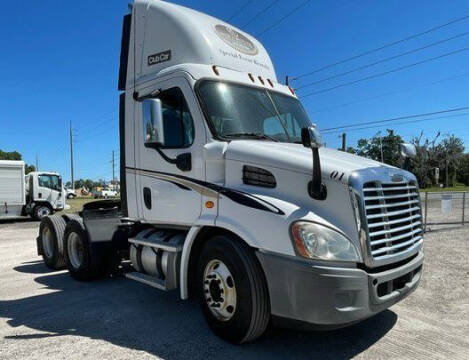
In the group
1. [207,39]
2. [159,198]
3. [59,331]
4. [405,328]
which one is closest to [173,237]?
[159,198]

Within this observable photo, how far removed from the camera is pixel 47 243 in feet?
24.1

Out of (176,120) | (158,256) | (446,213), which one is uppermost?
(176,120)

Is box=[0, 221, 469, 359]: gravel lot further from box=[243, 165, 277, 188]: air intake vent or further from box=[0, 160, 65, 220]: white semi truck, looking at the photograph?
box=[0, 160, 65, 220]: white semi truck

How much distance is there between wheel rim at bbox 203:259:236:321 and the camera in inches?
142

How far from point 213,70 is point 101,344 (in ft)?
10.4

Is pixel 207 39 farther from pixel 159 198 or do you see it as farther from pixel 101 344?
pixel 101 344

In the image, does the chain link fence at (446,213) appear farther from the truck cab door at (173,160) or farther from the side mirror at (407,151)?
the truck cab door at (173,160)

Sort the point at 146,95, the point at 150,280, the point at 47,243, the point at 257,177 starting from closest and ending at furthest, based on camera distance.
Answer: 1. the point at 257,177
2. the point at 150,280
3. the point at 146,95
4. the point at 47,243

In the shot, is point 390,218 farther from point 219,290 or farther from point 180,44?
point 180,44

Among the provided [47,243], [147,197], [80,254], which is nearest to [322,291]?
[147,197]

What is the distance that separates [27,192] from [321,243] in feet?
65.3

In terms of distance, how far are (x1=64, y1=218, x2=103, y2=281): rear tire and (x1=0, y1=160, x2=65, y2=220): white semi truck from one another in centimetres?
1243

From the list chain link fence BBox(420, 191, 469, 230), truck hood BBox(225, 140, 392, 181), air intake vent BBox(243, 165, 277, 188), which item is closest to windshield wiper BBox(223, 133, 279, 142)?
truck hood BBox(225, 140, 392, 181)

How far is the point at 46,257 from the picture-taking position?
24.1 ft
